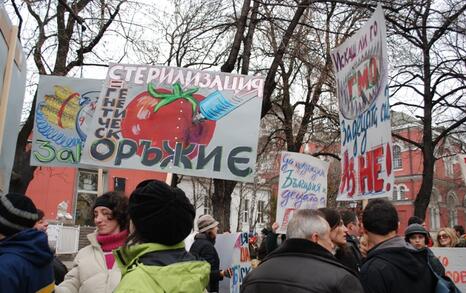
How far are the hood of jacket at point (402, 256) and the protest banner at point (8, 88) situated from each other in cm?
261

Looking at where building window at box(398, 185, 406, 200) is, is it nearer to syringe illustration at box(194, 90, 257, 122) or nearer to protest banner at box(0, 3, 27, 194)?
syringe illustration at box(194, 90, 257, 122)

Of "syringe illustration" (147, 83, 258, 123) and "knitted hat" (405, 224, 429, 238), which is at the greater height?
"syringe illustration" (147, 83, 258, 123)

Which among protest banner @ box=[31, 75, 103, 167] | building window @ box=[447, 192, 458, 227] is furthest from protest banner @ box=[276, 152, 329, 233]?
building window @ box=[447, 192, 458, 227]

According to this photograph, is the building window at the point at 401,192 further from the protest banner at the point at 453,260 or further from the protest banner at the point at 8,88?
the protest banner at the point at 8,88

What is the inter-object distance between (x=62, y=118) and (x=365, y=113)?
4.06 m

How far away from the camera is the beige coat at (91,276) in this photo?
286 cm

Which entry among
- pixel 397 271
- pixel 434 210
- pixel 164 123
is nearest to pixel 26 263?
pixel 397 271

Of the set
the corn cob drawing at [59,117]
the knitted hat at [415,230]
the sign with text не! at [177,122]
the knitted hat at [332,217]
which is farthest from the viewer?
the corn cob drawing at [59,117]

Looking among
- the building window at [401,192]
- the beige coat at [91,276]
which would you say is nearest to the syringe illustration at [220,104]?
the beige coat at [91,276]

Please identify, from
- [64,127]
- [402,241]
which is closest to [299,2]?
[64,127]

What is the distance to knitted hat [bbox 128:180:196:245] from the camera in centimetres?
204

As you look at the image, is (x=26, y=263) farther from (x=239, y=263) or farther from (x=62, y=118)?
(x=239, y=263)

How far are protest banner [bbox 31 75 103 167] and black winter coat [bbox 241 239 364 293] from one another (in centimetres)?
437

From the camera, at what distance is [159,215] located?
204 cm
